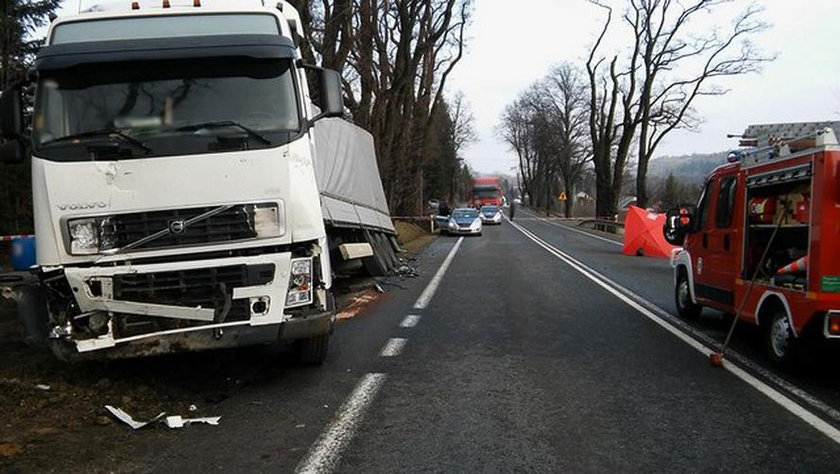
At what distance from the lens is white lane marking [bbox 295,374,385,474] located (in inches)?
174

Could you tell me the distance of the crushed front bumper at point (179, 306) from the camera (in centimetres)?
552

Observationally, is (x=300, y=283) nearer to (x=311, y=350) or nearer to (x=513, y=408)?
(x=311, y=350)

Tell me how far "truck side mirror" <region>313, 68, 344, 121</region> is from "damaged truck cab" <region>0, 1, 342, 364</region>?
324 millimetres

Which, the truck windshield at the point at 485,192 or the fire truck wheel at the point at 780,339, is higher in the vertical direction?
the truck windshield at the point at 485,192

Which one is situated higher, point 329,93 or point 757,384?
point 329,93

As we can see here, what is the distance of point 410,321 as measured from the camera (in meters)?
9.71

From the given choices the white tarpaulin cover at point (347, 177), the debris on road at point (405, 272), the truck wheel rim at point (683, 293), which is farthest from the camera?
the debris on road at point (405, 272)

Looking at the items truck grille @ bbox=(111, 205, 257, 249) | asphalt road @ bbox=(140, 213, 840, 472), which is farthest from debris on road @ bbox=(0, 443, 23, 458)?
truck grille @ bbox=(111, 205, 257, 249)

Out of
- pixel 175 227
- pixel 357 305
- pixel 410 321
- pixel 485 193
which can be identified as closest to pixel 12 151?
pixel 175 227

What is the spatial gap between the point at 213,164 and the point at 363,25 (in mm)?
20769

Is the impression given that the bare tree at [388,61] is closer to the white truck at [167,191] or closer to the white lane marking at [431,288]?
the white lane marking at [431,288]

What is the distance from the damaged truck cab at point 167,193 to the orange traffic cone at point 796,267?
449 centimetres

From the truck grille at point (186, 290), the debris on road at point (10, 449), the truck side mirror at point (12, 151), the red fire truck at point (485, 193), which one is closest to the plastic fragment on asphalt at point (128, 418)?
the truck grille at point (186, 290)

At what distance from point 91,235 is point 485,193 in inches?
2474
